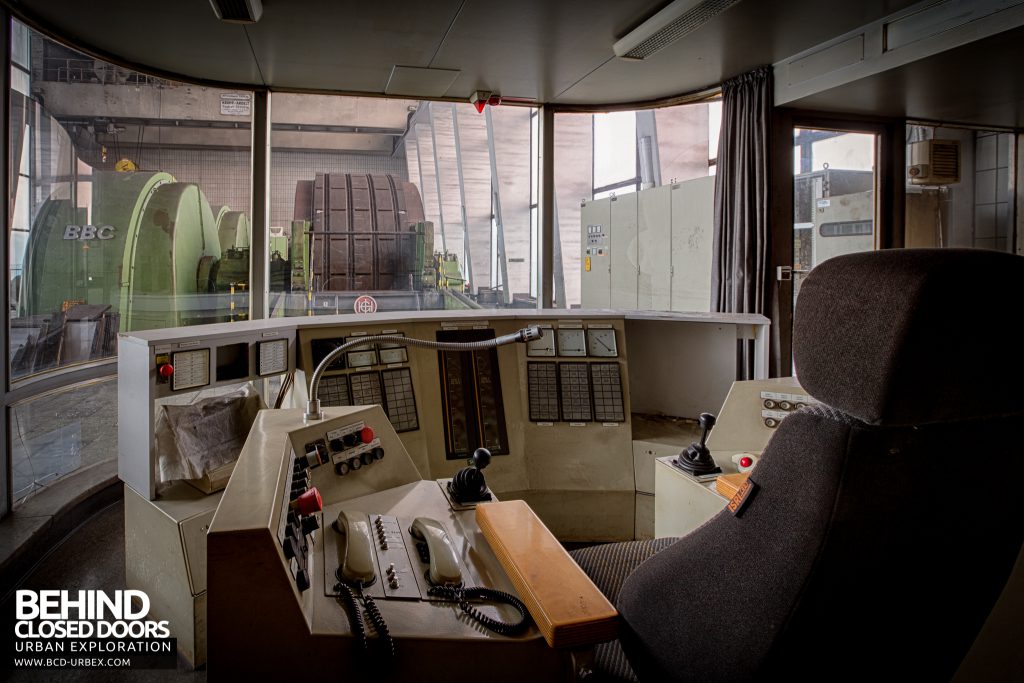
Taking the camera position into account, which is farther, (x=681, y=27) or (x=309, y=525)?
(x=681, y=27)

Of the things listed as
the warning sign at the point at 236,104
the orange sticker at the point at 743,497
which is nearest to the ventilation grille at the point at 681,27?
the warning sign at the point at 236,104

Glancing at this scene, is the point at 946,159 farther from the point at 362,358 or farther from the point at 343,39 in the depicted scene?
the point at 362,358

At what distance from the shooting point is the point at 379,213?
16.1 feet

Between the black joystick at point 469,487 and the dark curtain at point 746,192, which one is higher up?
the dark curtain at point 746,192

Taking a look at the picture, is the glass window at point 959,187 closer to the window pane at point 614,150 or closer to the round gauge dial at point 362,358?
the window pane at point 614,150

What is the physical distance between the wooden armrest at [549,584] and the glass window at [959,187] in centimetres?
443

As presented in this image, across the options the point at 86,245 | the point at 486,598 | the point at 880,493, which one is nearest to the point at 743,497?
the point at 880,493

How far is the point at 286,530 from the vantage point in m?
1.04

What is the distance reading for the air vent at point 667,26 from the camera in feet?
9.61

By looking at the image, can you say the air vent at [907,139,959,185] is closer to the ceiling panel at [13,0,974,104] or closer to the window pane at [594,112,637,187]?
the ceiling panel at [13,0,974,104]

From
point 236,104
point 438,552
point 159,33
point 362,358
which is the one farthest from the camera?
point 236,104

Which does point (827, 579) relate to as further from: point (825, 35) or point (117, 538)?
point (825, 35)

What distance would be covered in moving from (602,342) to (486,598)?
2.04 meters

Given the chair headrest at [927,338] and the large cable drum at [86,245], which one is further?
the large cable drum at [86,245]
